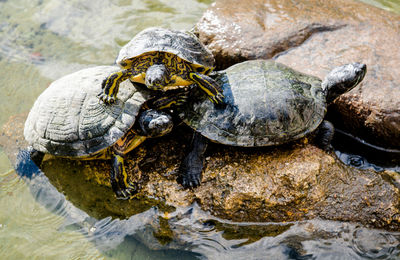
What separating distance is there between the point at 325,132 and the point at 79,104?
2.93 meters

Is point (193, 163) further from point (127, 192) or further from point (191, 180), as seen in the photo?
point (127, 192)

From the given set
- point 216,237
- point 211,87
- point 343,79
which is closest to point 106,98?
point 211,87

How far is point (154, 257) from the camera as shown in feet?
11.9

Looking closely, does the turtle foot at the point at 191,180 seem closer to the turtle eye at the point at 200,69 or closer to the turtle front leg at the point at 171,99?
the turtle front leg at the point at 171,99

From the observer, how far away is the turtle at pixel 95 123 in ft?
12.3

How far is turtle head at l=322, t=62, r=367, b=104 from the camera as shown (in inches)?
153

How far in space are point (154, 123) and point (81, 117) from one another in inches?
35.6

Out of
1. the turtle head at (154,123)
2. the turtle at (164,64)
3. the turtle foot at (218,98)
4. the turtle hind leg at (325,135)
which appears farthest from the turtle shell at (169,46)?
the turtle hind leg at (325,135)

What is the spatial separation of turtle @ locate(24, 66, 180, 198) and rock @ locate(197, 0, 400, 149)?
1850 mm

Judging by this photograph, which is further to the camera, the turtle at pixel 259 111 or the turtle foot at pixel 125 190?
the turtle foot at pixel 125 190

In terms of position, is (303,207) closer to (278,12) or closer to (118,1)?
(278,12)

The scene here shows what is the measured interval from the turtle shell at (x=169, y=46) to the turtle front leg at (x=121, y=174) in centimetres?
96

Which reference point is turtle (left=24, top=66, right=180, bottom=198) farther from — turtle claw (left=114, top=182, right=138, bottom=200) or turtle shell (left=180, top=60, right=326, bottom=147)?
turtle shell (left=180, top=60, right=326, bottom=147)

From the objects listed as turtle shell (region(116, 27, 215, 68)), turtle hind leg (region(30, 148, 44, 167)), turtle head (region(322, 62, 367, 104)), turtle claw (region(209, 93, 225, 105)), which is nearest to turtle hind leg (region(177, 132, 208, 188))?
turtle claw (region(209, 93, 225, 105))
